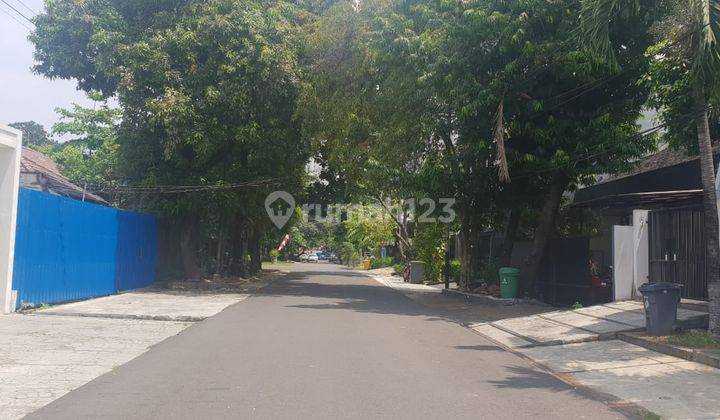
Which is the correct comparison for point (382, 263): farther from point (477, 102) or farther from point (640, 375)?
point (640, 375)

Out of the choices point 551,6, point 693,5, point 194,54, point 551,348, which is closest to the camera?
point 693,5

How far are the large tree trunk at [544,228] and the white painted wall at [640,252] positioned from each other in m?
4.25

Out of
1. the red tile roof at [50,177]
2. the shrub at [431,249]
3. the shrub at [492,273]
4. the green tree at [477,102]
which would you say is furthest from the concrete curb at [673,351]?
the red tile roof at [50,177]

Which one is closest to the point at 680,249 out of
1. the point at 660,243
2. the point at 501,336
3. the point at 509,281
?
the point at 660,243

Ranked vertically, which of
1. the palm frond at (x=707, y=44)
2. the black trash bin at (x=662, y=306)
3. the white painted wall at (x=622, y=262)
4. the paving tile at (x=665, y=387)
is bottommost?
the paving tile at (x=665, y=387)

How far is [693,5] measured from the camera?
33.9 ft

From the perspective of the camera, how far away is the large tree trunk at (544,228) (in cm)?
2044

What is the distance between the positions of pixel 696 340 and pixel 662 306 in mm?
1007

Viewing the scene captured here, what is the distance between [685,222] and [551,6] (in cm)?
711

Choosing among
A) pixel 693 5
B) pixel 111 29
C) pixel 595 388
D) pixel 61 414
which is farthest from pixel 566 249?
pixel 111 29

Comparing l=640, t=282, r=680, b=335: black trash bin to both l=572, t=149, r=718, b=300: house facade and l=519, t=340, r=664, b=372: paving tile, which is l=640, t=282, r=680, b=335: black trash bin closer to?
l=519, t=340, r=664, b=372: paving tile

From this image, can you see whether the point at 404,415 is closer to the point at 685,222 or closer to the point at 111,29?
the point at 685,222

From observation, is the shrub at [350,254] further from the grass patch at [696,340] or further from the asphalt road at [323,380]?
the grass patch at [696,340]

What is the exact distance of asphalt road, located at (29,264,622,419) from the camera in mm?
6953
